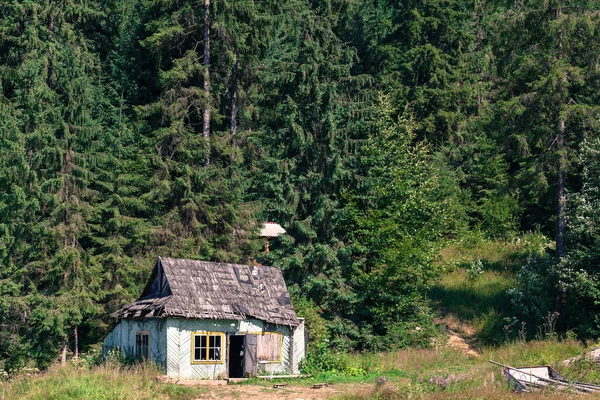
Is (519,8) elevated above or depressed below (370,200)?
above

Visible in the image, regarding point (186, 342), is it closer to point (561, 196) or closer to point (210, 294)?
point (210, 294)

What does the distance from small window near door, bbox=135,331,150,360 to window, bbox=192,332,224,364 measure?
175cm

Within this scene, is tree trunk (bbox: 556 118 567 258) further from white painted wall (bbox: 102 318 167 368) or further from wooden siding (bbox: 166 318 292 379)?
white painted wall (bbox: 102 318 167 368)

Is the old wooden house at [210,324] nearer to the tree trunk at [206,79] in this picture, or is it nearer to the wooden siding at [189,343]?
the wooden siding at [189,343]

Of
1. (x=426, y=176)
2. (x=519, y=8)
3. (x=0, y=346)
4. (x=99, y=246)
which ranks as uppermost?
(x=519, y=8)

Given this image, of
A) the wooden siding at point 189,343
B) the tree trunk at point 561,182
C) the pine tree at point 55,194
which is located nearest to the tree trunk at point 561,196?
the tree trunk at point 561,182

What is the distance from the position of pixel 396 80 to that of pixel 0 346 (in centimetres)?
3153

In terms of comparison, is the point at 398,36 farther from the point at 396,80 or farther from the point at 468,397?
the point at 468,397

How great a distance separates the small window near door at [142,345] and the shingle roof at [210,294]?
833 mm

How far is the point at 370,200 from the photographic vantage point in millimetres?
39250

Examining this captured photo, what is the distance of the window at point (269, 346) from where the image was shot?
29920 mm

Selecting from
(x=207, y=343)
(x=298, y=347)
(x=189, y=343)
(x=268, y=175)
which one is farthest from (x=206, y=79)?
(x=189, y=343)

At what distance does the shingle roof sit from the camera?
28531mm

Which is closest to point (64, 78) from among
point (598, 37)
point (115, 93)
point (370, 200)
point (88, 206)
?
point (88, 206)
